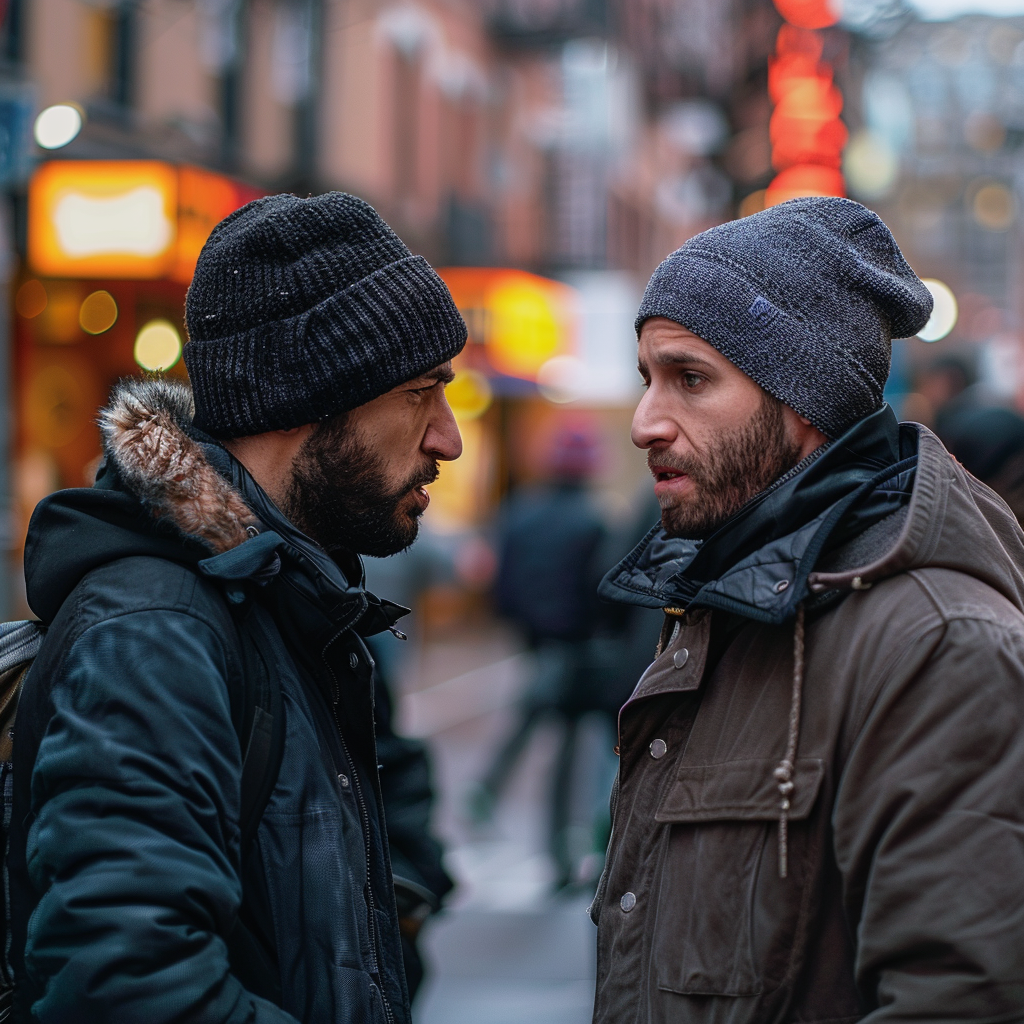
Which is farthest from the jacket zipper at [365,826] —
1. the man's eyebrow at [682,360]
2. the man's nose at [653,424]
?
the man's eyebrow at [682,360]

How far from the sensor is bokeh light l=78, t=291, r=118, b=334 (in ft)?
34.2

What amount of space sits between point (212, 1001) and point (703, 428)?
3.91 feet

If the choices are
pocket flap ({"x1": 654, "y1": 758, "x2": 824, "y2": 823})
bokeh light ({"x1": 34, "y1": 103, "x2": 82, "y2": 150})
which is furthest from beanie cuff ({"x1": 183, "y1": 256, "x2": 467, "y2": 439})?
bokeh light ({"x1": 34, "y1": 103, "x2": 82, "y2": 150})

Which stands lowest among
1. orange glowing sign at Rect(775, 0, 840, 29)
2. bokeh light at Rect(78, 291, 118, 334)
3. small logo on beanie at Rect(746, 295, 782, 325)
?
bokeh light at Rect(78, 291, 118, 334)

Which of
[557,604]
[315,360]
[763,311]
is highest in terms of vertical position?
[763,311]

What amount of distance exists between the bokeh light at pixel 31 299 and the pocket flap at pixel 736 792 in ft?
30.4

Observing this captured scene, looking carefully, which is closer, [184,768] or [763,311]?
[184,768]

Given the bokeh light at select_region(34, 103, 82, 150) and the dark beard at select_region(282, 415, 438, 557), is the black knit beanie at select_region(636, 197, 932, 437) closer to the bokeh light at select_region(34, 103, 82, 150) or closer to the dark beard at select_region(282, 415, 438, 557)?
the dark beard at select_region(282, 415, 438, 557)

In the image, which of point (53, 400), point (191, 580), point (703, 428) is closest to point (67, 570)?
point (191, 580)

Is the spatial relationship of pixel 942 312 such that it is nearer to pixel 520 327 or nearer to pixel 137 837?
pixel 520 327

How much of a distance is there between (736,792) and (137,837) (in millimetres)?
870

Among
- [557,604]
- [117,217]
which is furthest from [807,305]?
[117,217]

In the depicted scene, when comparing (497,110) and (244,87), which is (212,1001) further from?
(497,110)

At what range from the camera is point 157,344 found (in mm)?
10570
